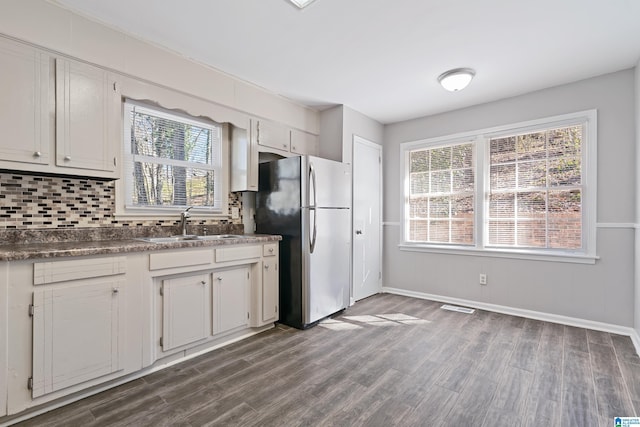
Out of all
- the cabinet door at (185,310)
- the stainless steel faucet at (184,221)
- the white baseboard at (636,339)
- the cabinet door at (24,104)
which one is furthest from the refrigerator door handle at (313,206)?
the white baseboard at (636,339)

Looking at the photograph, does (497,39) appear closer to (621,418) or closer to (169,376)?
(621,418)

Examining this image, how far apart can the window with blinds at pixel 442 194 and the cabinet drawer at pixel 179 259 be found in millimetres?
3007

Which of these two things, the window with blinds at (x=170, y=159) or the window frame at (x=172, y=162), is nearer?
the window frame at (x=172, y=162)

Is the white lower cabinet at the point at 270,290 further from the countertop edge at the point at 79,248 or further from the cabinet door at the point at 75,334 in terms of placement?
the cabinet door at the point at 75,334

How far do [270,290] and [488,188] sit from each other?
2.89 m

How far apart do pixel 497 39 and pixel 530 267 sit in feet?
8.02

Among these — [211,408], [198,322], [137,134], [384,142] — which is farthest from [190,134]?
[384,142]

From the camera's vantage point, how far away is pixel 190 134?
3.10 m

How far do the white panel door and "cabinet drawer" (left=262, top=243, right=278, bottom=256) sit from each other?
1.27 m

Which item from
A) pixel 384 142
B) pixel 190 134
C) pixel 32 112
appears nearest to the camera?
pixel 32 112

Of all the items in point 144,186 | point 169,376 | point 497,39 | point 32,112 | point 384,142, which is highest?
point 497,39

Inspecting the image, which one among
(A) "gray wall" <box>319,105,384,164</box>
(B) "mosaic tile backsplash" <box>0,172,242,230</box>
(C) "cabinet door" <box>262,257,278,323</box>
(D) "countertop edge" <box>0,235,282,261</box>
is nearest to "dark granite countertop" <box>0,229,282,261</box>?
(D) "countertop edge" <box>0,235,282,261</box>

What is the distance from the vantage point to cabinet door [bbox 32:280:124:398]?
1727 millimetres

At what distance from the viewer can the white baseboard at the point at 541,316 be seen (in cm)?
293
